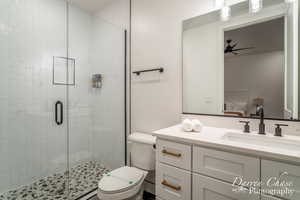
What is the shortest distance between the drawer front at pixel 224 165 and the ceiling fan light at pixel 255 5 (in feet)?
3.79

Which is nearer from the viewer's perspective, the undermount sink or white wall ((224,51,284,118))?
the undermount sink

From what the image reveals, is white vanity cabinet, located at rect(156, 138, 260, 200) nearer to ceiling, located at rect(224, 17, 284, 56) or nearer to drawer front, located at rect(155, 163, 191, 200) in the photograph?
drawer front, located at rect(155, 163, 191, 200)

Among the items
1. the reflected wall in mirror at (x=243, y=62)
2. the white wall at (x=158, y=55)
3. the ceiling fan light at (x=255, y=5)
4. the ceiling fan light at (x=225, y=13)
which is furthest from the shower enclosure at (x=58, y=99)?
the ceiling fan light at (x=255, y=5)

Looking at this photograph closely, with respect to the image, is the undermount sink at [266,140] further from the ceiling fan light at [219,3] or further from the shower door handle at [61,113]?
the shower door handle at [61,113]

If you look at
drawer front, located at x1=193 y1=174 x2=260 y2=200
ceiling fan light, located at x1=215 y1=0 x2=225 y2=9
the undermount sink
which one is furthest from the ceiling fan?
drawer front, located at x1=193 y1=174 x2=260 y2=200

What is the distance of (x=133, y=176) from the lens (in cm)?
146

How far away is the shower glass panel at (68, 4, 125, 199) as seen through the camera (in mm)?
2164

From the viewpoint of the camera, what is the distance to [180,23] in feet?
5.13

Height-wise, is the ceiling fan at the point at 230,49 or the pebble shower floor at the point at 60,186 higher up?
the ceiling fan at the point at 230,49

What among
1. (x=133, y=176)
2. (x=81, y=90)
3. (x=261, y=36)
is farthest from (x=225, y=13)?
(x=81, y=90)

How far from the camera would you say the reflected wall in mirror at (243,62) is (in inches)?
44.7

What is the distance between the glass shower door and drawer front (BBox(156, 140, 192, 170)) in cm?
149

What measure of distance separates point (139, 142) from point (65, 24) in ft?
6.74

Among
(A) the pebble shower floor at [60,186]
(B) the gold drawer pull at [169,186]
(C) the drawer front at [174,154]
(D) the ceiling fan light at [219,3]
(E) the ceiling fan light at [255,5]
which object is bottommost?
(A) the pebble shower floor at [60,186]
